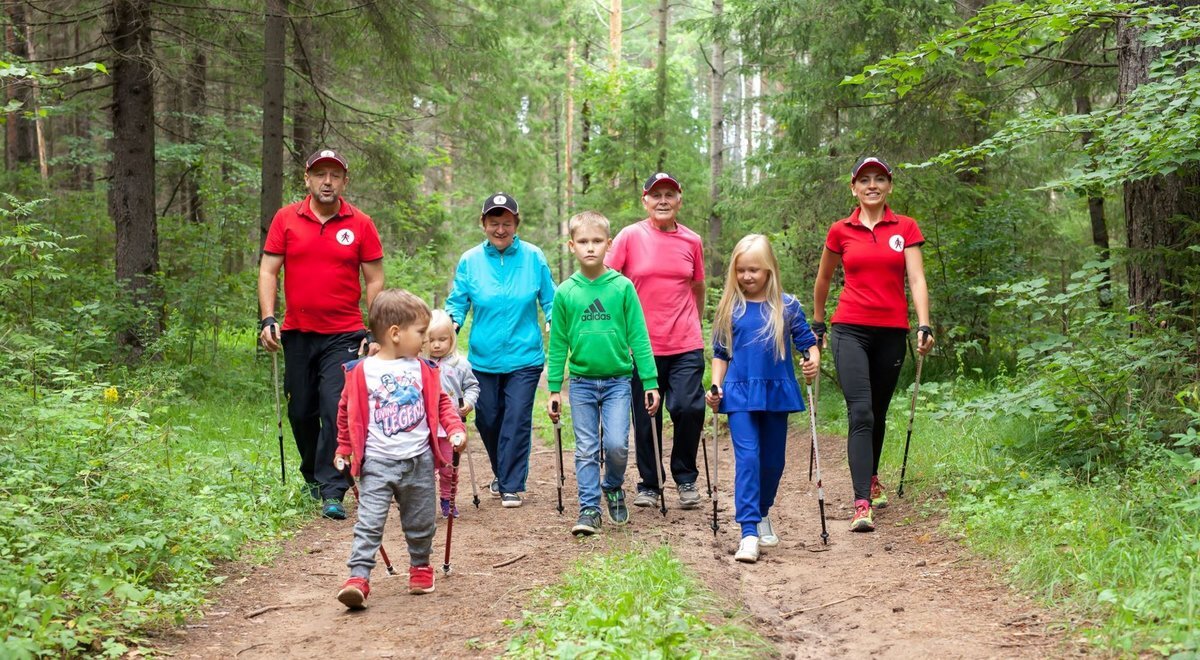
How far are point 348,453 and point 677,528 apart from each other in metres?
2.54

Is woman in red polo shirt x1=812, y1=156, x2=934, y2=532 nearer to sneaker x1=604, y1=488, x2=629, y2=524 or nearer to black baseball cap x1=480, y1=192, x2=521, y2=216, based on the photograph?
sneaker x1=604, y1=488, x2=629, y2=524

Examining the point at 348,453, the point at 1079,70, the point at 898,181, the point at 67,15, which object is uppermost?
the point at 67,15

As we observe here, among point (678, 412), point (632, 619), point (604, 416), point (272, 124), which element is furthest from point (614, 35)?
point (632, 619)

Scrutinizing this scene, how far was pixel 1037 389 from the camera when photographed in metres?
6.26

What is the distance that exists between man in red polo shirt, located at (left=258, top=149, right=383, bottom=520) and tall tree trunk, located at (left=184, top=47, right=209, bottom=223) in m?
5.89

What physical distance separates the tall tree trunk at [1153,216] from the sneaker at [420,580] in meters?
4.96

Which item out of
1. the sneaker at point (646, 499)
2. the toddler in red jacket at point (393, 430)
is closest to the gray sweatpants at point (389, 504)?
the toddler in red jacket at point (393, 430)

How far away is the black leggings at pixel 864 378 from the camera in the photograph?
21.3 feet

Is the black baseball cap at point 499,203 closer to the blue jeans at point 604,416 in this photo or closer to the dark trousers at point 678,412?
the blue jeans at point 604,416

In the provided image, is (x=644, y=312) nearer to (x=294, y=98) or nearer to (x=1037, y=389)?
(x=1037, y=389)

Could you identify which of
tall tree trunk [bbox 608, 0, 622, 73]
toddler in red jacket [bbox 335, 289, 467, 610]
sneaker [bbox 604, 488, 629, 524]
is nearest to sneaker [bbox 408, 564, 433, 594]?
toddler in red jacket [bbox 335, 289, 467, 610]

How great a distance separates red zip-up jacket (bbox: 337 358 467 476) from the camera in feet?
16.0

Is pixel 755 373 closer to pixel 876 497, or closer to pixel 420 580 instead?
pixel 876 497

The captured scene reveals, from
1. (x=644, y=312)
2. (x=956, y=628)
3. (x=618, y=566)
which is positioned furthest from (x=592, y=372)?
(x=956, y=628)
